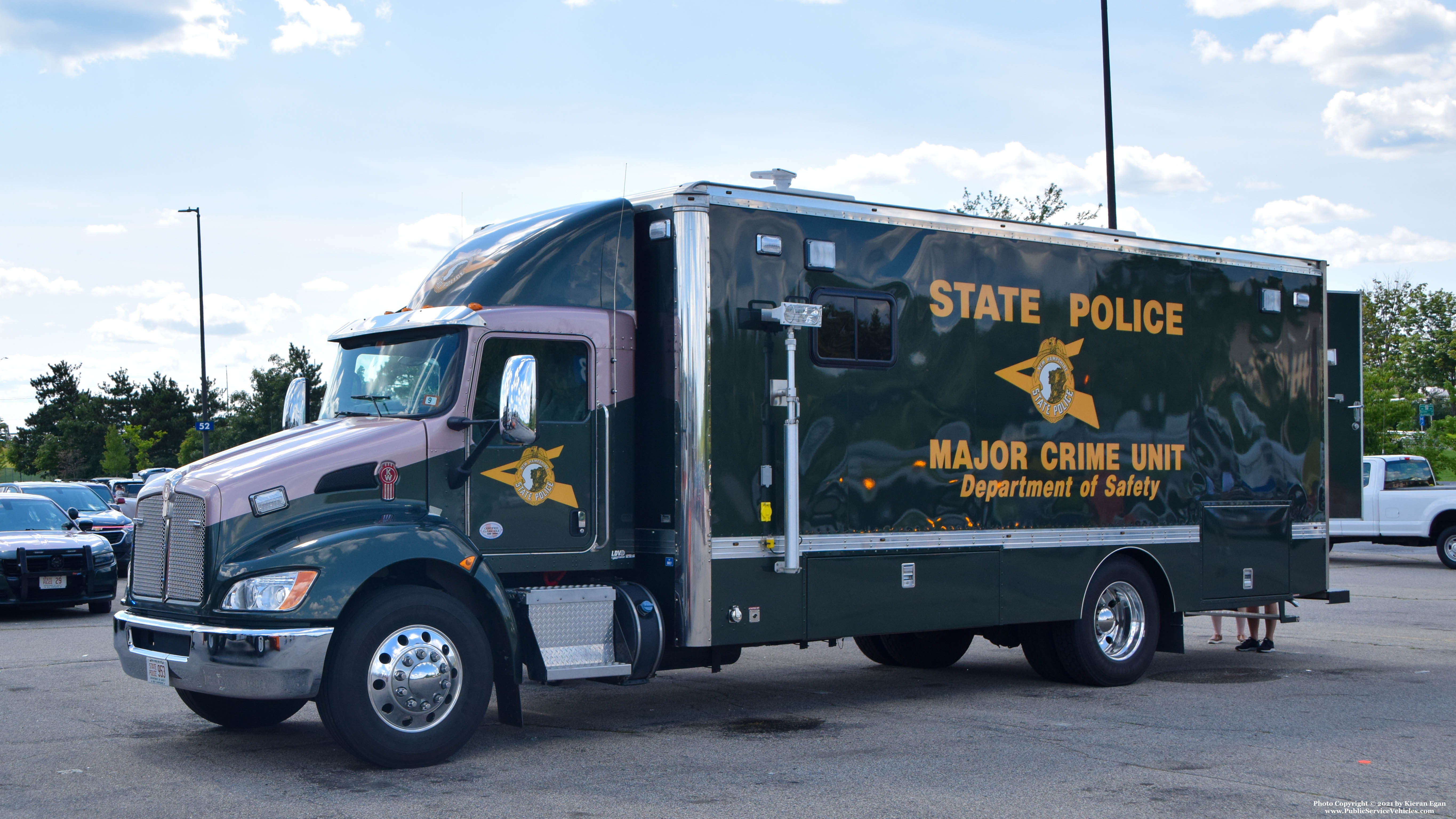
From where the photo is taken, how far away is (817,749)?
7.94 meters

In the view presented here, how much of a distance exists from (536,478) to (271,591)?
1.73 metres

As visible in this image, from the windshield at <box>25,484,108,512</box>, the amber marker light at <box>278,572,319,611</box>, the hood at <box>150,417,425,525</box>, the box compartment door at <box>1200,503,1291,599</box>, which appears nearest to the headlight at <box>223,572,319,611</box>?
the amber marker light at <box>278,572,319,611</box>

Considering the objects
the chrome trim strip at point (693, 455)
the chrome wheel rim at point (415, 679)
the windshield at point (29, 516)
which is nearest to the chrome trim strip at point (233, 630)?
the chrome wheel rim at point (415, 679)

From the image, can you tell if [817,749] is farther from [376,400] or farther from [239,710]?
[239,710]

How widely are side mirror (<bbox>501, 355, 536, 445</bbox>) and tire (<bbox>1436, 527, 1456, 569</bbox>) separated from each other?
20616 millimetres

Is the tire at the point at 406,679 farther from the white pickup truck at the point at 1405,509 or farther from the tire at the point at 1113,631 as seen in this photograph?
the white pickup truck at the point at 1405,509

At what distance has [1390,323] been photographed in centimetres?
5925

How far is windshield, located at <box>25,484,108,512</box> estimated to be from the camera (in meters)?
21.6

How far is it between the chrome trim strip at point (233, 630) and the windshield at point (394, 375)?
1518 mm

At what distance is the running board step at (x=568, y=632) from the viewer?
7.91 metres

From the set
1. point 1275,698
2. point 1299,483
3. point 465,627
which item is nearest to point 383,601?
point 465,627

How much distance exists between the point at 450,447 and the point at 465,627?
1075mm

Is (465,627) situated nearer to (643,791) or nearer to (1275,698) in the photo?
(643,791)

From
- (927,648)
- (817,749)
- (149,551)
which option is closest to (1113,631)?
(927,648)
